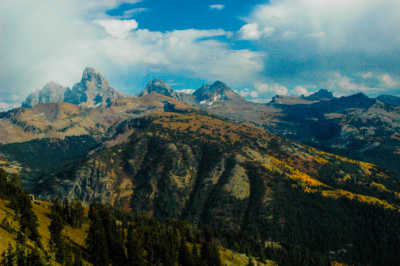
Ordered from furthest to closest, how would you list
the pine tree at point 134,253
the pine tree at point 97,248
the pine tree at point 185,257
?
1. the pine tree at point 185,257
2. the pine tree at point 134,253
3. the pine tree at point 97,248

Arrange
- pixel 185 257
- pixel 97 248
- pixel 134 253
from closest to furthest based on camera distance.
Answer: pixel 97 248 → pixel 134 253 → pixel 185 257

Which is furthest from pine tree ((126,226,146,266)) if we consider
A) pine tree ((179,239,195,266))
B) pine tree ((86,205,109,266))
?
pine tree ((179,239,195,266))

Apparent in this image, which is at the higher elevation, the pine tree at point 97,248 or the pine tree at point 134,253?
the pine tree at point 97,248

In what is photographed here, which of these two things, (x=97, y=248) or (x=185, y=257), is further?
(x=185, y=257)

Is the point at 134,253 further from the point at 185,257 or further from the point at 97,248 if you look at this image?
the point at 185,257

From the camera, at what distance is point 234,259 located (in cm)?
19812

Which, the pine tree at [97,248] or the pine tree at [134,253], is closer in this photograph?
the pine tree at [97,248]

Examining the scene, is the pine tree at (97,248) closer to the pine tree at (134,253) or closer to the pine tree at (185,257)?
the pine tree at (134,253)

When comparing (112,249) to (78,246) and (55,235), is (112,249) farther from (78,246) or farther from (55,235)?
(55,235)

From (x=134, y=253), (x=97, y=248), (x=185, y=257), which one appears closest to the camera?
(x=97, y=248)

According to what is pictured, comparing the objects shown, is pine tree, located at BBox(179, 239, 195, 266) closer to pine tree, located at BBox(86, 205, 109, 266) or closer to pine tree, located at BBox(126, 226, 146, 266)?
pine tree, located at BBox(126, 226, 146, 266)

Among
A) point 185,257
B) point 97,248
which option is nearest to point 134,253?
point 97,248

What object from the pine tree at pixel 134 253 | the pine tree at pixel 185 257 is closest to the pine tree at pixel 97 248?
the pine tree at pixel 134 253

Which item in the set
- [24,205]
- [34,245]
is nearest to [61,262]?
[34,245]
